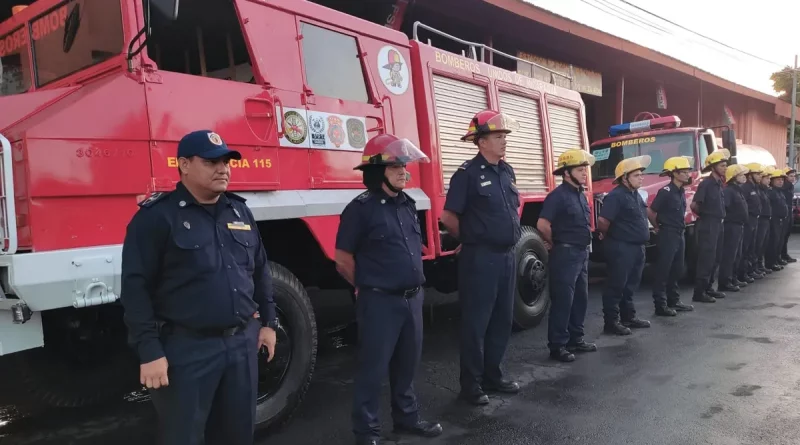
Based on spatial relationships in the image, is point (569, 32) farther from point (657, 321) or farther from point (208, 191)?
point (208, 191)

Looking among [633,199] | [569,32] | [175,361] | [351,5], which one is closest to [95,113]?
[175,361]

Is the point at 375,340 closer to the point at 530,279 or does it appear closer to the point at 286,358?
the point at 286,358

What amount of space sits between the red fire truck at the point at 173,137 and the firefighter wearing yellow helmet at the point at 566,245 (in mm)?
895

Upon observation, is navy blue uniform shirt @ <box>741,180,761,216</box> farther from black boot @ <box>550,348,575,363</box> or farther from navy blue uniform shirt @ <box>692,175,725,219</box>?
black boot @ <box>550,348,575,363</box>

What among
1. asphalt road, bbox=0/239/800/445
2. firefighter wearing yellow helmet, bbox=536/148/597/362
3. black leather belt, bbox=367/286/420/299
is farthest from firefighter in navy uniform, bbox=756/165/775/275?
black leather belt, bbox=367/286/420/299

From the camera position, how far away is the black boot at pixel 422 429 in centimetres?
348

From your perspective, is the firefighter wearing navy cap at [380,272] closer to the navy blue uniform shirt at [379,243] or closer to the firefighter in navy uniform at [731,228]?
the navy blue uniform shirt at [379,243]

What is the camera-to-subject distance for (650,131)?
972 centimetres

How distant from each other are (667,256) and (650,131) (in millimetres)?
3638

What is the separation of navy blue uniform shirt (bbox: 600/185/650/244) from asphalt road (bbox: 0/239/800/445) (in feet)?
3.25

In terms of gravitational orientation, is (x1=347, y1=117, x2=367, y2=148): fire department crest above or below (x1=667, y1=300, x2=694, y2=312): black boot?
above

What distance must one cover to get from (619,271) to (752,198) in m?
4.55

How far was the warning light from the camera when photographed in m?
9.89

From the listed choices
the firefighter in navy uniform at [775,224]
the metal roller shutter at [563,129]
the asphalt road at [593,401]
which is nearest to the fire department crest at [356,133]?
the asphalt road at [593,401]
